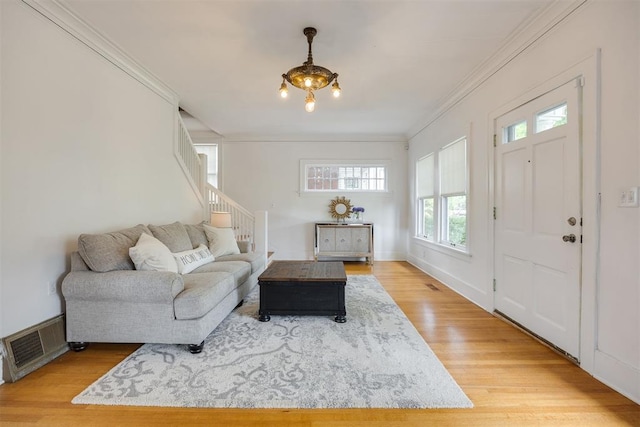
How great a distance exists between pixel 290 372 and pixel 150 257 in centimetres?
152

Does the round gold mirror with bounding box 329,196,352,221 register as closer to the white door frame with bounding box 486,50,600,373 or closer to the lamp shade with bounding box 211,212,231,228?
the lamp shade with bounding box 211,212,231,228

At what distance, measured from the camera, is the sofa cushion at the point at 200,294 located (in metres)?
2.15

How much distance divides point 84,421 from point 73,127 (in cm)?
225

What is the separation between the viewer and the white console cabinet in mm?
5703

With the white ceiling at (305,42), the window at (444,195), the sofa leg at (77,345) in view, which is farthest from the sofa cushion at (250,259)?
the window at (444,195)

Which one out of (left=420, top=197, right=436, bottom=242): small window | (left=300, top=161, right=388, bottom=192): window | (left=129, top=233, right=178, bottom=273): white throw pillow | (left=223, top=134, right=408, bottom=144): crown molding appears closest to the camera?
(left=129, top=233, right=178, bottom=273): white throw pillow

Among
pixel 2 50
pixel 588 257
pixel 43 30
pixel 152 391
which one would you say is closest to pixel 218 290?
pixel 152 391

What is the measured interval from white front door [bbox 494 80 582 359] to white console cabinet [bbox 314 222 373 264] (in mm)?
2845

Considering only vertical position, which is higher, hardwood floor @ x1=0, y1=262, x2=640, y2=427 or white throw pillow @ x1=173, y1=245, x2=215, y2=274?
white throw pillow @ x1=173, y1=245, x2=215, y2=274

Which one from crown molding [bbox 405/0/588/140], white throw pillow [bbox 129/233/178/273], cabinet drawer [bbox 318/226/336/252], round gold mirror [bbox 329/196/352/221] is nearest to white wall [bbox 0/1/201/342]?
white throw pillow [bbox 129/233/178/273]

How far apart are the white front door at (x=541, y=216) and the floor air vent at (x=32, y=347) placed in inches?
153

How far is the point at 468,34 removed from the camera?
256 centimetres

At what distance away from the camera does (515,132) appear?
2787 mm

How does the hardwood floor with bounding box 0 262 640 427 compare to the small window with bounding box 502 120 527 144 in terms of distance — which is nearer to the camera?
the hardwood floor with bounding box 0 262 640 427
